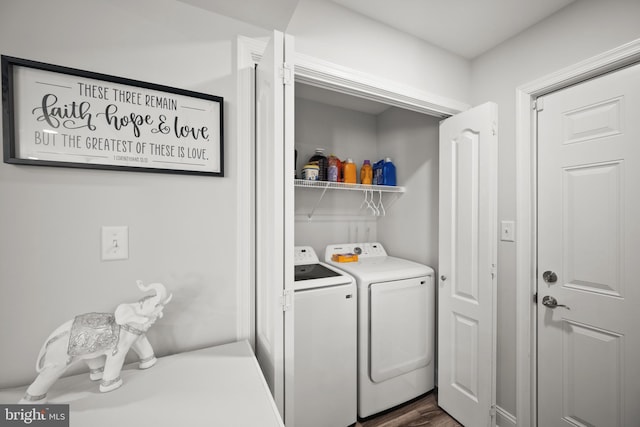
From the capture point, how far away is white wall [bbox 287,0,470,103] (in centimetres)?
133

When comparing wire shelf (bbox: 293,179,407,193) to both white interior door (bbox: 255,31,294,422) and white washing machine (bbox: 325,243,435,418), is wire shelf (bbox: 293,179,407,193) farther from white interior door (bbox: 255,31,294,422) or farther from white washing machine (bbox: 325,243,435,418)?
white interior door (bbox: 255,31,294,422)

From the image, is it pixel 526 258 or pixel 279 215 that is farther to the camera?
pixel 526 258

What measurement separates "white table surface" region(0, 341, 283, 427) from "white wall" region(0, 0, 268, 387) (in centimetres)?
→ 17

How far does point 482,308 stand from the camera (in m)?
1.62

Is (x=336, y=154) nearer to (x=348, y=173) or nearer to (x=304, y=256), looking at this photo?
(x=348, y=173)

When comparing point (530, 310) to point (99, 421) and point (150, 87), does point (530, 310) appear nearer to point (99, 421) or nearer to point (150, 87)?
point (99, 421)

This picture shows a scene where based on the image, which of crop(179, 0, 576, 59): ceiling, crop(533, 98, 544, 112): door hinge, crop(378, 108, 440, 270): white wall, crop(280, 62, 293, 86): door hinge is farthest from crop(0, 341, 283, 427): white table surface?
crop(533, 98, 544, 112): door hinge

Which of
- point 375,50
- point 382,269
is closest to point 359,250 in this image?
point 382,269

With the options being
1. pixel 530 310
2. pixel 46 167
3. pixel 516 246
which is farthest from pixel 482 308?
pixel 46 167

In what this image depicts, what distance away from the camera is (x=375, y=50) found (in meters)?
1.53

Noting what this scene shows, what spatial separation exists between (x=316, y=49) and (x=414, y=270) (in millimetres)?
1623

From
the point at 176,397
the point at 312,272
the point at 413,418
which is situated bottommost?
the point at 413,418

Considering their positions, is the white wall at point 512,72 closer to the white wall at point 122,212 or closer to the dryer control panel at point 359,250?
the dryer control panel at point 359,250

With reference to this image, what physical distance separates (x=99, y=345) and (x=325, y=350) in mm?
1158
